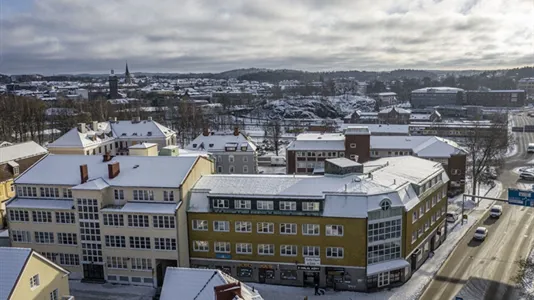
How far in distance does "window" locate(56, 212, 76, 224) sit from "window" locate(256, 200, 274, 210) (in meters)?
17.4

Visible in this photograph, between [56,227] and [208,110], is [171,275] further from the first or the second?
[208,110]

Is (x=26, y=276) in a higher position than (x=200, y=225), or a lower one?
higher

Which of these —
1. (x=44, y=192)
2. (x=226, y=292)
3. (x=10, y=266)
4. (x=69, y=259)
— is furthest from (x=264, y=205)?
(x=44, y=192)

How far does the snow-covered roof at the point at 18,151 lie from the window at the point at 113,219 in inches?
1119

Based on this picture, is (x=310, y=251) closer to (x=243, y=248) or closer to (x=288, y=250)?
(x=288, y=250)

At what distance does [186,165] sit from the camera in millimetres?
43594

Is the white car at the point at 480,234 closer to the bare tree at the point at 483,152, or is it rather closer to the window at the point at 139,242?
the bare tree at the point at 483,152

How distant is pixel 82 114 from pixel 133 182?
91.6 m

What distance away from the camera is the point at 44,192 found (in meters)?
44.5

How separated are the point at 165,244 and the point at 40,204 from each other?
1328cm

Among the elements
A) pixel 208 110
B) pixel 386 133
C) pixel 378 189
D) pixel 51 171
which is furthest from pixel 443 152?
pixel 208 110

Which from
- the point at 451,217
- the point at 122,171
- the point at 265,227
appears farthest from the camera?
the point at 451,217

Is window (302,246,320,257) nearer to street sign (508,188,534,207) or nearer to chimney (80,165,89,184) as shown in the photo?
street sign (508,188,534,207)

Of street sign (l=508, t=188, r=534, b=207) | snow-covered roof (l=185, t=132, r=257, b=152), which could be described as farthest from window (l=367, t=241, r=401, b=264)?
snow-covered roof (l=185, t=132, r=257, b=152)
